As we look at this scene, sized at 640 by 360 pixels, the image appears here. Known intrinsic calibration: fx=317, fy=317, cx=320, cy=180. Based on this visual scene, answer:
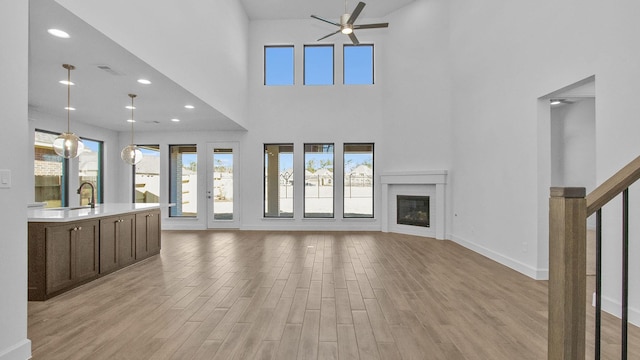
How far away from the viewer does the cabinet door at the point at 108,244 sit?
13.8 feet

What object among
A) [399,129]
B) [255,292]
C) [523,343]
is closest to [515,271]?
[523,343]

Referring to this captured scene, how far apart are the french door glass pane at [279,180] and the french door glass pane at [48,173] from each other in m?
4.48

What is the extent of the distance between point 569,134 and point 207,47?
825cm

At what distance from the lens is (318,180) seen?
28.1 ft

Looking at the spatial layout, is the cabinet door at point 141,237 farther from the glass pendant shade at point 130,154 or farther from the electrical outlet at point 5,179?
the electrical outlet at point 5,179

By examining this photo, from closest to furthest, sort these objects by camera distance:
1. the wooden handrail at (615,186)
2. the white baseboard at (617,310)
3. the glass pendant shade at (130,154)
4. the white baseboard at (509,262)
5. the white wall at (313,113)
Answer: the wooden handrail at (615,186), the white baseboard at (617,310), the white baseboard at (509,262), the glass pendant shade at (130,154), the white wall at (313,113)

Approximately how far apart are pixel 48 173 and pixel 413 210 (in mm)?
8000

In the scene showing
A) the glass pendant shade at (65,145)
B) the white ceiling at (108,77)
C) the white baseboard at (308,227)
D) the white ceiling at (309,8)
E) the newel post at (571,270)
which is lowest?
the white baseboard at (308,227)

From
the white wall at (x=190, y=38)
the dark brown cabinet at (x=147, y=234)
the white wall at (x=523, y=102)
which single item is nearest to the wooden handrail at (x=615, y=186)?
the white wall at (x=523, y=102)

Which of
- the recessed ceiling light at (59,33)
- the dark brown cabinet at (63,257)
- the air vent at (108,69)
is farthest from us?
the air vent at (108,69)

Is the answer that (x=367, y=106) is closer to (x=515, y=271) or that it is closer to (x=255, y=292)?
(x=515, y=271)

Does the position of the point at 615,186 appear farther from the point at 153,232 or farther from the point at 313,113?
the point at 313,113

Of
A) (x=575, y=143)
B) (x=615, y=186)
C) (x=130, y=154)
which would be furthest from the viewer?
(x=575, y=143)

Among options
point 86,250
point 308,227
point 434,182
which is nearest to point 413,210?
point 434,182
